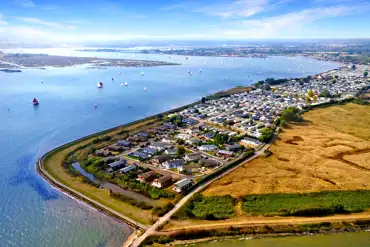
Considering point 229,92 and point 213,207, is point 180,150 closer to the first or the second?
point 213,207

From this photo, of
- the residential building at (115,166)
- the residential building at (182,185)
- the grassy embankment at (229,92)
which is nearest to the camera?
the residential building at (182,185)

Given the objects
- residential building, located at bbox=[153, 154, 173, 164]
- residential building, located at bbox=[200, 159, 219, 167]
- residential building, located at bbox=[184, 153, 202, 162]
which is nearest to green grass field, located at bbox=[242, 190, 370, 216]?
residential building, located at bbox=[200, 159, 219, 167]

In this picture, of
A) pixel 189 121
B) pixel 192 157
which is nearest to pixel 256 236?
pixel 192 157

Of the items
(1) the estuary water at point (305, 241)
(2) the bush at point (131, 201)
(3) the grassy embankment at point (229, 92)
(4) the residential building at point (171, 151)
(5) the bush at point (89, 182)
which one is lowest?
(1) the estuary water at point (305, 241)

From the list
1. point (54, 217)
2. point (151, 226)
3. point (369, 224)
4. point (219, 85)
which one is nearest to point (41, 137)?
point (54, 217)

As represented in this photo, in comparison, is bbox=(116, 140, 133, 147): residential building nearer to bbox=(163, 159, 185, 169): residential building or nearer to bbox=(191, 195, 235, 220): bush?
bbox=(163, 159, 185, 169): residential building

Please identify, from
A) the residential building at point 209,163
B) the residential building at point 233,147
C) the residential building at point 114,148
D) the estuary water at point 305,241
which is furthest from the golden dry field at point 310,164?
the residential building at point 114,148

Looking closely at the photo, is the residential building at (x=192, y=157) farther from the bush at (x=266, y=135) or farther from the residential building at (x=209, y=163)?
the bush at (x=266, y=135)
